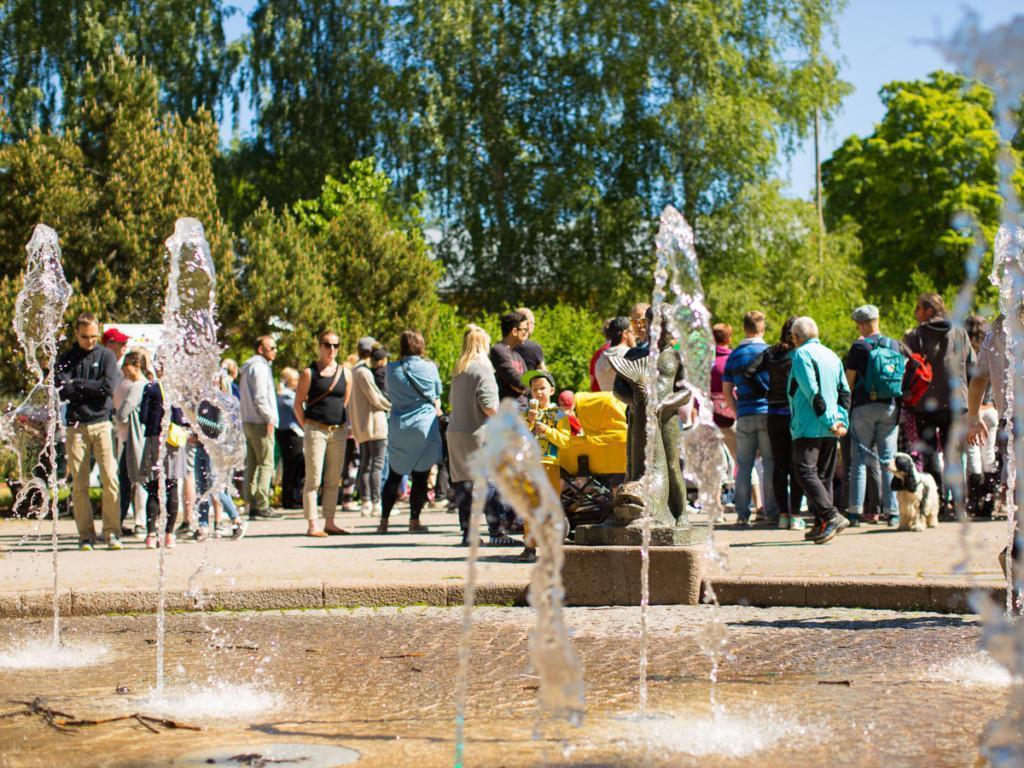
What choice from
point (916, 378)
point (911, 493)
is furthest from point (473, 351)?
point (916, 378)

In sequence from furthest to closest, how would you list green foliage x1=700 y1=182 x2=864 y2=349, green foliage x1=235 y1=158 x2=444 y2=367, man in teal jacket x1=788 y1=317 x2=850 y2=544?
green foliage x1=700 y1=182 x2=864 y2=349, green foliage x1=235 y1=158 x2=444 y2=367, man in teal jacket x1=788 y1=317 x2=850 y2=544

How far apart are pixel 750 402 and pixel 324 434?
4.07 metres

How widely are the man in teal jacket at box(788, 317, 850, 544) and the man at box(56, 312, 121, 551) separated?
5.85 m

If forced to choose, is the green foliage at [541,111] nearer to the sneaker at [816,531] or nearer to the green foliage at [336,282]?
the green foliage at [336,282]

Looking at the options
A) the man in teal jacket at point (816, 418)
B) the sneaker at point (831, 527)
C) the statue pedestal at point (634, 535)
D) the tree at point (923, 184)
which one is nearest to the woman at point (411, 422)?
the man in teal jacket at point (816, 418)

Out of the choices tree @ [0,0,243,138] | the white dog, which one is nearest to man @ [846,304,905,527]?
the white dog

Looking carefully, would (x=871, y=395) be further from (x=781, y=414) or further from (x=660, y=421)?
(x=660, y=421)

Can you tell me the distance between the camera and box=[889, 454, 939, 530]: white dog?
40.7 ft

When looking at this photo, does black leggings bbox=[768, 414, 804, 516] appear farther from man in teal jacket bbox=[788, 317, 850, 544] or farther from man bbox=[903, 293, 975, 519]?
man bbox=[903, 293, 975, 519]

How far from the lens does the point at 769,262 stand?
39.9 m

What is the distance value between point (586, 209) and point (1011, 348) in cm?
3305

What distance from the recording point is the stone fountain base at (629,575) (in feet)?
28.3

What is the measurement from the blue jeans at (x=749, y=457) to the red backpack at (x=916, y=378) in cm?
147

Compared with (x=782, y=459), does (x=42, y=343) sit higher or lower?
higher
